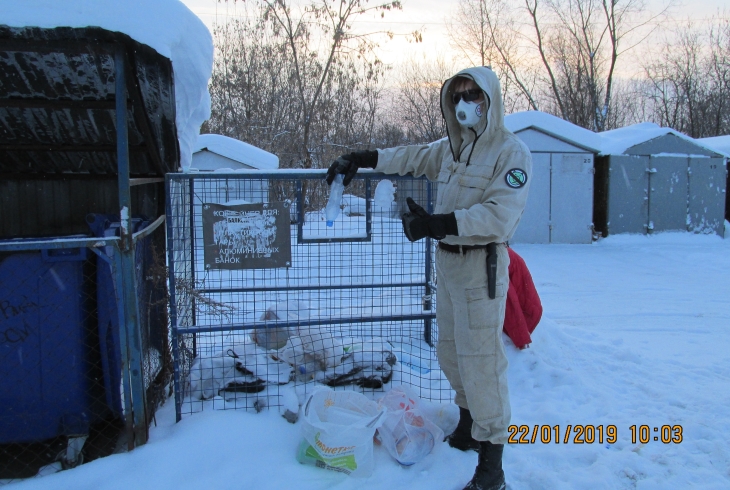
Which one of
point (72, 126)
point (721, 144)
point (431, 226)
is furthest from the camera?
point (721, 144)

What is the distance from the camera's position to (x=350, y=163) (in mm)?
3094

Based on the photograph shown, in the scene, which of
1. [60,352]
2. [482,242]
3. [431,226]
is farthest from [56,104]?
[482,242]

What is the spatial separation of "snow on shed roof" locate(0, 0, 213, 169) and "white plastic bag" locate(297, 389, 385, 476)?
2.08 m

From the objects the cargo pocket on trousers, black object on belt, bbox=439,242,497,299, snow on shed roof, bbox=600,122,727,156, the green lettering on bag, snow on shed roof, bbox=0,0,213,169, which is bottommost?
the green lettering on bag

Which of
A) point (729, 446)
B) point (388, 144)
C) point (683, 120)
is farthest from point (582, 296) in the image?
point (683, 120)

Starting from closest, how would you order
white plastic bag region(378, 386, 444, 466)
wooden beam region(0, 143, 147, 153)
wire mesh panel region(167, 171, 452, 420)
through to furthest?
1. white plastic bag region(378, 386, 444, 466)
2. wire mesh panel region(167, 171, 452, 420)
3. wooden beam region(0, 143, 147, 153)

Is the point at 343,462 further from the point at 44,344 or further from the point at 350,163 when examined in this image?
the point at 44,344

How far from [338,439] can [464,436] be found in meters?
0.77

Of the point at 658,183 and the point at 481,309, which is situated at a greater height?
the point at 658,183

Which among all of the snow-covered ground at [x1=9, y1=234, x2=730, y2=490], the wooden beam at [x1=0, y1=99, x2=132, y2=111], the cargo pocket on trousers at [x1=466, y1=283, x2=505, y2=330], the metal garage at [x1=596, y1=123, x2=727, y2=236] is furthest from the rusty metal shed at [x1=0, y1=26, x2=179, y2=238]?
the metal garage at [x1=596, y1=123, x2=727, y2=236]

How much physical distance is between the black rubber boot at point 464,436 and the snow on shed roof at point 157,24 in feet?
8.44

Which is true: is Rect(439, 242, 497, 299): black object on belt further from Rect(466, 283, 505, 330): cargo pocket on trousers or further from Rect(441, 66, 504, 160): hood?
Rect(441, 66, 504, 160): hood

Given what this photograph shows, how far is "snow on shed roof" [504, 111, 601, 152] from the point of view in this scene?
11398mm
